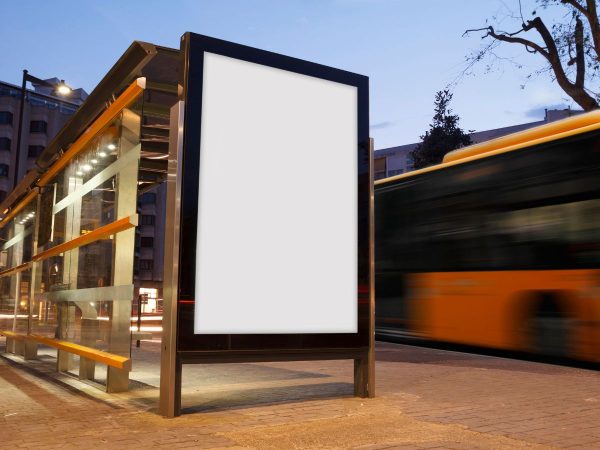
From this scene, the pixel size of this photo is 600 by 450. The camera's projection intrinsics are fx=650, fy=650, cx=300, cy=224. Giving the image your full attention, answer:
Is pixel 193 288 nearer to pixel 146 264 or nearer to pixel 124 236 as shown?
pixel 124 236

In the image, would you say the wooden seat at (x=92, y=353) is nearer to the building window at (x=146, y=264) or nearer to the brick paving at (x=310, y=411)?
the brick paving at (x=310, y=411)

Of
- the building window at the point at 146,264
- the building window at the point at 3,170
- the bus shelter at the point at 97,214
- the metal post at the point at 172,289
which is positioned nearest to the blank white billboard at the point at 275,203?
the metal post at the point at 172,289

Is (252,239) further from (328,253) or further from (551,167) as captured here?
(551,167)

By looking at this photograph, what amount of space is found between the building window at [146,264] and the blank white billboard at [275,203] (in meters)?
77.2

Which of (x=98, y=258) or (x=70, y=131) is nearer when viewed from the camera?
(x=98, y=258)

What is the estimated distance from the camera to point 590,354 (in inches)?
342

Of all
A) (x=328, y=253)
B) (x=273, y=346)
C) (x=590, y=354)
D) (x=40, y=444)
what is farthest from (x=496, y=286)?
(x=40, y=444)

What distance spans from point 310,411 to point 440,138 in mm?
31108

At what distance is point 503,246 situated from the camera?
9.98 m

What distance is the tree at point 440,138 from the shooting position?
35312mm

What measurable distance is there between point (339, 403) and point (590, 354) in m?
4.13

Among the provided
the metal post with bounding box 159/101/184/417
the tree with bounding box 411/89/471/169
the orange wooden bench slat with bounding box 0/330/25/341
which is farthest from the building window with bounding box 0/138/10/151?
the metal post with bounding box 159/101/184/417

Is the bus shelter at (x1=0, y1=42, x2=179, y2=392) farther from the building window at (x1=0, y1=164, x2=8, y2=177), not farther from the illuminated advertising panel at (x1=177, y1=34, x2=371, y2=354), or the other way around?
the building window at (x1=0, y1=164, x2=8, y2=177)

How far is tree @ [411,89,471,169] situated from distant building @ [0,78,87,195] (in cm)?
4577
